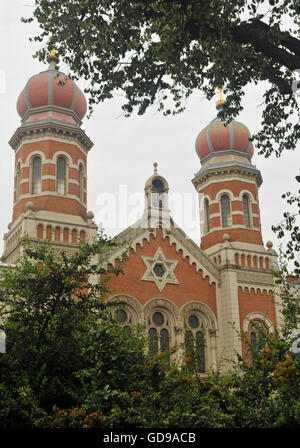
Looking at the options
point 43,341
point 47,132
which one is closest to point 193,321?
point 47,132

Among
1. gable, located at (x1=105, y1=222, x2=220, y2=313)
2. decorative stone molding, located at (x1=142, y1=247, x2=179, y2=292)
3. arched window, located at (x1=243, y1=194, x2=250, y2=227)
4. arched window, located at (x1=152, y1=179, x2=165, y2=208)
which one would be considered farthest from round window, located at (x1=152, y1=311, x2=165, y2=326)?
arched window, located at (x1=243, y1=194, x2=250, y2=227)

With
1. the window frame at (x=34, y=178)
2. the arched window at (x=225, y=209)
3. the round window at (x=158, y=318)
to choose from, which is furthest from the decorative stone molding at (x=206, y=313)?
the window frame at (x=34, y=178)

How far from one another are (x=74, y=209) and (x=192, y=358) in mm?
16865

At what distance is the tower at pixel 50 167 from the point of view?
26938 mm

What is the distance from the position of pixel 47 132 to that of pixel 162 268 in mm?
9045

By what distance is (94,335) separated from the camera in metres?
11.4

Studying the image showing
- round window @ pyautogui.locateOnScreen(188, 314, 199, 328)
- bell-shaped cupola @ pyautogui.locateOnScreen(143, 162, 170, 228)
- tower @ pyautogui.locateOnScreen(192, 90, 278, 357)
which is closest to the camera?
round window @ pyautogui.locateOnScreen(188, 314, 199, 328)

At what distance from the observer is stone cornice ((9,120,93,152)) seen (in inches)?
1145

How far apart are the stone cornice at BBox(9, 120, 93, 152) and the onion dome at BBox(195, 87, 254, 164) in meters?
8.45

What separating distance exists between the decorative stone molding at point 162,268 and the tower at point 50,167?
3203 millimetres

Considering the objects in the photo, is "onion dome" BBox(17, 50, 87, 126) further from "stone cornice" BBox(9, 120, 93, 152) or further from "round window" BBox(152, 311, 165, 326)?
"round window" BBox(152, 311, 165, 326)

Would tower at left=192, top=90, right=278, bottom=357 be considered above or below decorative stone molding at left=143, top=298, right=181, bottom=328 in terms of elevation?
above

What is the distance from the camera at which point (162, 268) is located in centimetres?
2886

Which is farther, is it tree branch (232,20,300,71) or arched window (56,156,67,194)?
arched window (56,156,67,194)
